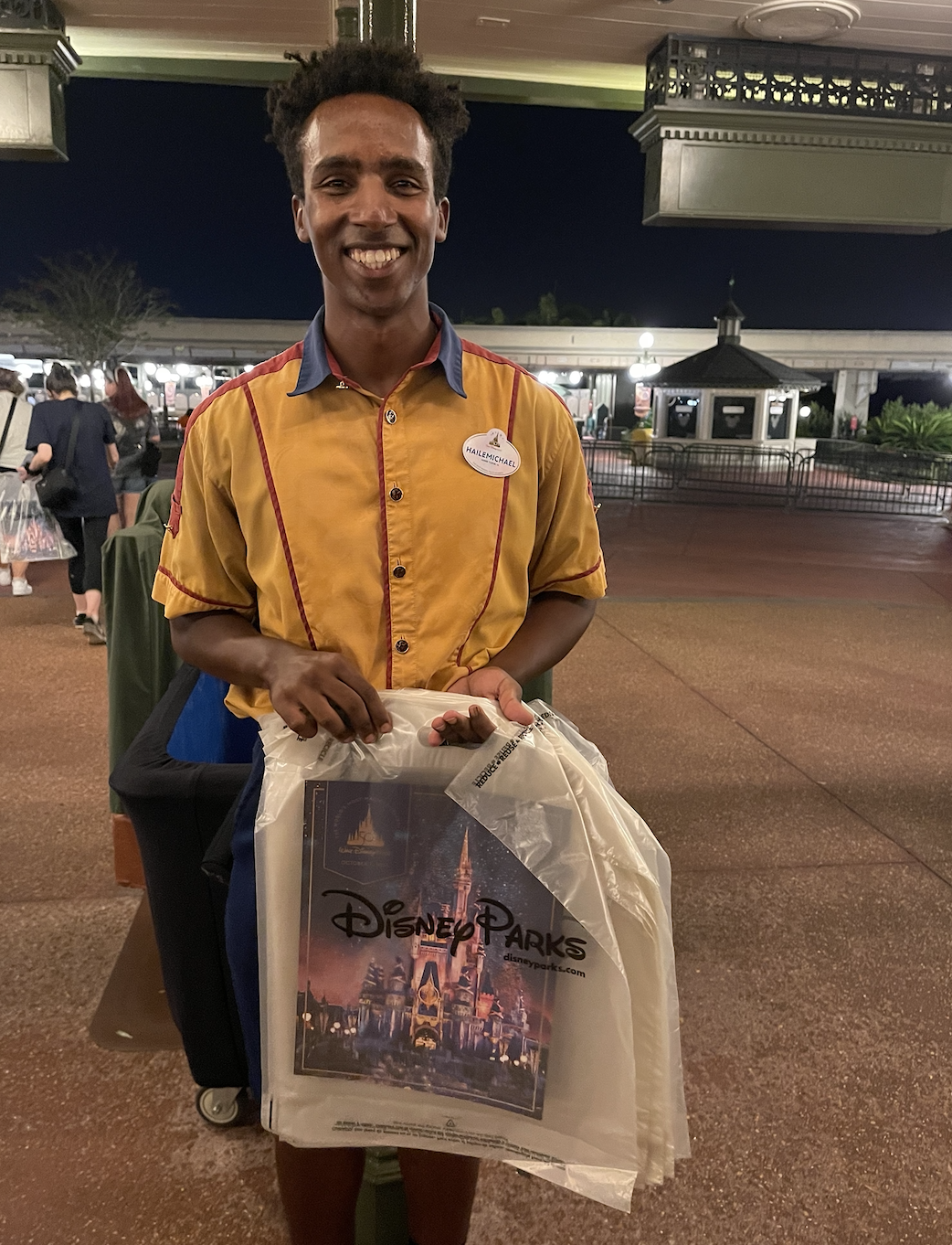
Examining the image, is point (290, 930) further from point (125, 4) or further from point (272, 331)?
point (272, 331)

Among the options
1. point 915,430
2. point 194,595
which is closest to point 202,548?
point 194,595

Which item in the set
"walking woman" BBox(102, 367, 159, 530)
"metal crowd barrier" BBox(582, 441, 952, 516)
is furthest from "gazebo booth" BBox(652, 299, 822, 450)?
"walking woman" BBox(102, 367, 159, 530)

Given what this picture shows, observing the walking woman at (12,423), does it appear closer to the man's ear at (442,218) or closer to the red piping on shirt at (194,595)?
the red piping on shirt at (194,595)

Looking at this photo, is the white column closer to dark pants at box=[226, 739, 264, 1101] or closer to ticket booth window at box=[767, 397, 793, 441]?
ticket booth window at box=[767, 397, 793, 441]

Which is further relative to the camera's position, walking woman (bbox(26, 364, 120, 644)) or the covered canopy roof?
the covered canopy roof

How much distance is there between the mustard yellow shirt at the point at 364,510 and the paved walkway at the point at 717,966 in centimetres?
129

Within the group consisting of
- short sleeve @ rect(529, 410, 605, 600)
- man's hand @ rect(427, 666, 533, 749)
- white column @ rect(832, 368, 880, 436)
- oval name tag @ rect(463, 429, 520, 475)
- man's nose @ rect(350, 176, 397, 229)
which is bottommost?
man's hand @ rect(427, 666, 533, 749)

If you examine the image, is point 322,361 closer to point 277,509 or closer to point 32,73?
point 277,509

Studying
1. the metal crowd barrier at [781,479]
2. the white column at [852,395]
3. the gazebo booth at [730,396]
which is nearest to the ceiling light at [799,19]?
the metal crowd barrier at [781,479]

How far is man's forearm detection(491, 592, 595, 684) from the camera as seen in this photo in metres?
1.43

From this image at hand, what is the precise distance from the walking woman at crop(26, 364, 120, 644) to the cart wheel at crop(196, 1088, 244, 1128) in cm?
427

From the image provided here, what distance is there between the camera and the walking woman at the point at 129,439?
680 cm

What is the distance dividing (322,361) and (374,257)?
0.57 ft

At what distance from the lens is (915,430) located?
990 inches
